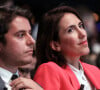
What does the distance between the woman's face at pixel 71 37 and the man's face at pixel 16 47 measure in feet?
0.80

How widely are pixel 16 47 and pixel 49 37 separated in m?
0.27

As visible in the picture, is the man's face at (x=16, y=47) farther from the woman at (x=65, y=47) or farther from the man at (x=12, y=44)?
the woman at (x=65, y=47)

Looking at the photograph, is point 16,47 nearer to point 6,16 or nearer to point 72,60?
point 6,16

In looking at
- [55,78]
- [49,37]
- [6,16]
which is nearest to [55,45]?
[49,37]

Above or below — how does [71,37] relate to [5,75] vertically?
above

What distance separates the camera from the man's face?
1445 mm

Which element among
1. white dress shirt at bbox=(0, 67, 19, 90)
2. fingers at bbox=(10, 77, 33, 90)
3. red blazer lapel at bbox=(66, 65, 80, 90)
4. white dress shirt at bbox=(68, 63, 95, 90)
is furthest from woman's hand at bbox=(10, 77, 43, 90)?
white dress shirt at bbox=(68, 63, 95, 90)

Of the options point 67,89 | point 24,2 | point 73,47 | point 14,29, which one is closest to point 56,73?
point 67,89

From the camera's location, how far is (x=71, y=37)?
155 cm

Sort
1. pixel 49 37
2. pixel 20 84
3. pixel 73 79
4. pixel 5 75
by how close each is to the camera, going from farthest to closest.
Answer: pixel 49 37 → pixel 73 79 → pixel 5 75 → pixel 20 84

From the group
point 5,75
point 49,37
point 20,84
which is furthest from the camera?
point 49,37

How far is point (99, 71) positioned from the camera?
1.76m

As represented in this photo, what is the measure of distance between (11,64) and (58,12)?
50 cm

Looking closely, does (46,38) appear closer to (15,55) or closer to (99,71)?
(15,55)
